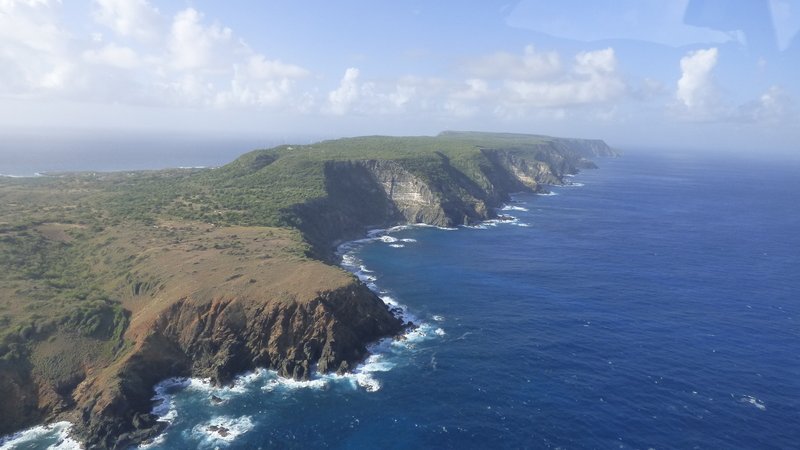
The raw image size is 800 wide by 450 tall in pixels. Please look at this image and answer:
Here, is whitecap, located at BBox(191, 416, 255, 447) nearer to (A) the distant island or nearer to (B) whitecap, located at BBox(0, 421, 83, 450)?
(A) the distant island

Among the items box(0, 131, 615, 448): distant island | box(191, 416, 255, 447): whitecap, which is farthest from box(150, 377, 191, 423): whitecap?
box(191, 416, 255, 447): whitecap

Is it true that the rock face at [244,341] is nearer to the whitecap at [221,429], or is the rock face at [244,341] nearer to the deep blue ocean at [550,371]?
the deep blue ocean at [550,371]

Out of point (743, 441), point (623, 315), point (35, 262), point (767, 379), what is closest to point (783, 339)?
point (767, 379)

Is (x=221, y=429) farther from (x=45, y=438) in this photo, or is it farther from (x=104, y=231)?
(x=104, y=231)

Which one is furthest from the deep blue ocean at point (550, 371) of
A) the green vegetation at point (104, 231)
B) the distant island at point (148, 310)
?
the green vegetation at point (104, 231)

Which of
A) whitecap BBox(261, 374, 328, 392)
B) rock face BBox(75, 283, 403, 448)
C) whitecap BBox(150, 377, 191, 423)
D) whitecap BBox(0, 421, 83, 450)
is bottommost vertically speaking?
whitecap BBox(0, 421, 83, 450)

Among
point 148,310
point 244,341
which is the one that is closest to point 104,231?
point 148,310

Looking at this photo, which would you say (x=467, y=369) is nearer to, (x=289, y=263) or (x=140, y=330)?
(x=289, y=263)
